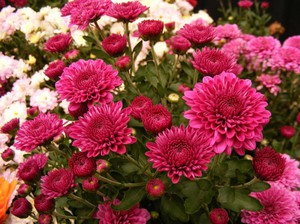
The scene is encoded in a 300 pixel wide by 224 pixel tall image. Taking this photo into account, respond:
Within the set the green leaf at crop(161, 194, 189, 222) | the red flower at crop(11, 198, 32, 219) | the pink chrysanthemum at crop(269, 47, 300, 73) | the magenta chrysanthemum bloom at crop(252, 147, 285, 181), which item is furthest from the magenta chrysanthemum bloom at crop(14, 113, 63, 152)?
the pink chrysanthemum at crop(269, 47, 300, 73)

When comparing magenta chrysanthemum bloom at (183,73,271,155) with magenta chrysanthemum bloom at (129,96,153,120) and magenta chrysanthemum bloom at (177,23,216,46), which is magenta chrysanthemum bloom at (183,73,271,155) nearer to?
magenta chrysanthemum bloom at (129,96,153,120)

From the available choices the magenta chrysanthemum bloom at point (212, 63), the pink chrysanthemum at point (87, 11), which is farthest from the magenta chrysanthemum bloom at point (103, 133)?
the pink chrysanthemum at point (87, 11)

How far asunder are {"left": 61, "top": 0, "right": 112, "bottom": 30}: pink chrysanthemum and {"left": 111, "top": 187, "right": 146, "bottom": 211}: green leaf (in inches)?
18.2

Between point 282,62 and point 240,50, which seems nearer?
point 282,62

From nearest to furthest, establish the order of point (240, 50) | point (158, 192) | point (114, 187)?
point (158, 192), point (114, 187), point (240, 50)

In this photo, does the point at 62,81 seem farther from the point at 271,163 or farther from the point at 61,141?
the point at 271,163

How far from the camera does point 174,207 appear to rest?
75 cm

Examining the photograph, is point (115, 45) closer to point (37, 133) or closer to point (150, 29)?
point (150, 29)

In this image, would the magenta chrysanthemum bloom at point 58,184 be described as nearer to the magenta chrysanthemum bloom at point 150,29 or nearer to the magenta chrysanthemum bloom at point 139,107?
the magenta chrysanthemum bloom at point 139,107

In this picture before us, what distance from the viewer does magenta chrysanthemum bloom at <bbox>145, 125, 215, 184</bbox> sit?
614 millimetres

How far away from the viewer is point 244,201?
73 centimetres

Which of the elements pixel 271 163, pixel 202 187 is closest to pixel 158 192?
pixel 202 187

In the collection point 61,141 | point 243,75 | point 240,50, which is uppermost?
point 61,141

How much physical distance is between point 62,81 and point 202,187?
39 centimetres
